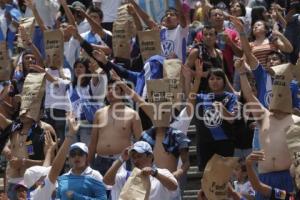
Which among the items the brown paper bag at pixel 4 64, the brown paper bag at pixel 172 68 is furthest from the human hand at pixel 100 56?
the brown paper bag at pixel 4 64

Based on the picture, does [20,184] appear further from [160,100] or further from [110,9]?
[110,9]

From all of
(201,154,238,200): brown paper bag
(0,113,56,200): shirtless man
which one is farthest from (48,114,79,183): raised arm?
(201,154,238,200): brown paper bag

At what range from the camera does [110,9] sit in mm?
18484

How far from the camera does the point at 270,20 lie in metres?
16.9

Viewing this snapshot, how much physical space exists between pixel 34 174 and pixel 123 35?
3233 millimetres

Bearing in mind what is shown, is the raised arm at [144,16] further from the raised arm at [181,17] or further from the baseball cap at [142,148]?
the baseball cap at [142,148]

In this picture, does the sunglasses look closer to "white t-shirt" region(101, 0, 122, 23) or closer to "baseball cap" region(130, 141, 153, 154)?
"baseball cap" region(130, 141, 153, 154)

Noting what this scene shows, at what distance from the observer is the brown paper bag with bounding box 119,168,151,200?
39.3ft

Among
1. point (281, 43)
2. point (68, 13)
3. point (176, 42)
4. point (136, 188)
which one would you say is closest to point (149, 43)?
point (176, 42)

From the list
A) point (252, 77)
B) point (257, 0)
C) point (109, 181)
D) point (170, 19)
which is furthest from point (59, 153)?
point (257, 0)

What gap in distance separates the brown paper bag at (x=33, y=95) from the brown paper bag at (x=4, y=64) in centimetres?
156

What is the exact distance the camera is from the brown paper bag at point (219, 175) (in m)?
11.9

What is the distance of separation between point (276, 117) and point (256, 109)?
25 centimetres

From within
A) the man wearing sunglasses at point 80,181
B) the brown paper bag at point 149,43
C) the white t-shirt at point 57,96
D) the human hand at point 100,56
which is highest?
the brown paper bag at point 149,43
